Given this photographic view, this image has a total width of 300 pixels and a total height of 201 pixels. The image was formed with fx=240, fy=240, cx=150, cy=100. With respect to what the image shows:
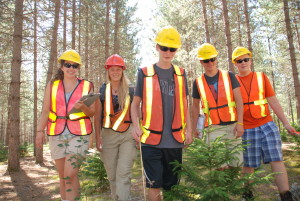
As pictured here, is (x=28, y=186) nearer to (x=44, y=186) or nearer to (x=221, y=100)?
(x=44, y=186)

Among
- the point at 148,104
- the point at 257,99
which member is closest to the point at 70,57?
the point at 148,104

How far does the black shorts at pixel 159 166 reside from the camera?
3049 millimetres

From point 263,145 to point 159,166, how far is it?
1.99m

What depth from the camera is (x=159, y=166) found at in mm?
3104

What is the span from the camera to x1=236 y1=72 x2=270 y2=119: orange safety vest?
4.04 m

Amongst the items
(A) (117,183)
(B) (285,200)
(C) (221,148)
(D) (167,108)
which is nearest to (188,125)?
(D) (167,108)

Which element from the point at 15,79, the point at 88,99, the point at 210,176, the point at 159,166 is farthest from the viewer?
the point at 15,79

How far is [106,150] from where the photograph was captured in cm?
399

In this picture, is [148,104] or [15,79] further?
[15,79]

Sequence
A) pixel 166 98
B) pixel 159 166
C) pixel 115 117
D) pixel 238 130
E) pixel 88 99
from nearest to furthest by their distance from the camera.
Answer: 1. pixel 159 166
2. pixel 166 98
3. pixel 88 99
4. pixel 238 130
5. pixel 115 117

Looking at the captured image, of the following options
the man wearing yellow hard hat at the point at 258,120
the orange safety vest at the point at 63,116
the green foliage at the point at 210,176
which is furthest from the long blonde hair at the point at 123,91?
the man wearing yellow hard hat at the point at 258,120

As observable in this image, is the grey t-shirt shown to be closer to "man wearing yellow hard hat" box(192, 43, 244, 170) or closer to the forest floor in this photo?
"man wearing yellow hard hat" box(192, 43, 244, 170)

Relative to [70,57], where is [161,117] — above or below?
below

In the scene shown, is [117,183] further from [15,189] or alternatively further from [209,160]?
[15,189]
